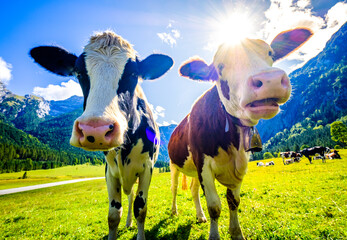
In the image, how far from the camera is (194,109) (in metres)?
3.91

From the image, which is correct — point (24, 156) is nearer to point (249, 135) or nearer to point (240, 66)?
point (249, 135)

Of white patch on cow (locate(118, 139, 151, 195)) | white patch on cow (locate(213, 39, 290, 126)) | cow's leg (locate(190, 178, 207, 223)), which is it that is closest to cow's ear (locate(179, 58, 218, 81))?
white patch on cow (locate(213, 39, 290, 126))

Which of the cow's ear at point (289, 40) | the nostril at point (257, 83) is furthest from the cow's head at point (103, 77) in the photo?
the cow's ear at point (289, 40)

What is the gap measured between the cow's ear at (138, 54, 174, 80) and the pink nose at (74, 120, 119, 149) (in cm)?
190

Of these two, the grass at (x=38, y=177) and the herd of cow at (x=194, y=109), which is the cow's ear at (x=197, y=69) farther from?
the grass at (x=38, y=177)

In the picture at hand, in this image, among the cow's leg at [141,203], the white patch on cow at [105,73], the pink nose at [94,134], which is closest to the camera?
the pink nose at [94,134]

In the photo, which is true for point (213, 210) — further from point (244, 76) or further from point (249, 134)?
point (244, 76)

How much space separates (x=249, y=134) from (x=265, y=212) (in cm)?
321

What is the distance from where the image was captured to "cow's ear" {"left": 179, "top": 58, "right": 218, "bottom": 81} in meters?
3.54

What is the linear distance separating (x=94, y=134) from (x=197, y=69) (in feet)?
8.44

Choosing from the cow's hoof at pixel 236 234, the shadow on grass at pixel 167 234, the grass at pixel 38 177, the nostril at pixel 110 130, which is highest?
the nostril at pixel 110 130

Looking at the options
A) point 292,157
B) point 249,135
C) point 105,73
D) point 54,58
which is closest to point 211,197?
point 249,135

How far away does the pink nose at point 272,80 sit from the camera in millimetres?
1912

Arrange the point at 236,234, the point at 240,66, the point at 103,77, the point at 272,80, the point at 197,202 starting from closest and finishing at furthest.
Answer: the point at 272,80 < the point at 103,77 < the point at 240,66 < the point at 236,234 < the point at 197,202
